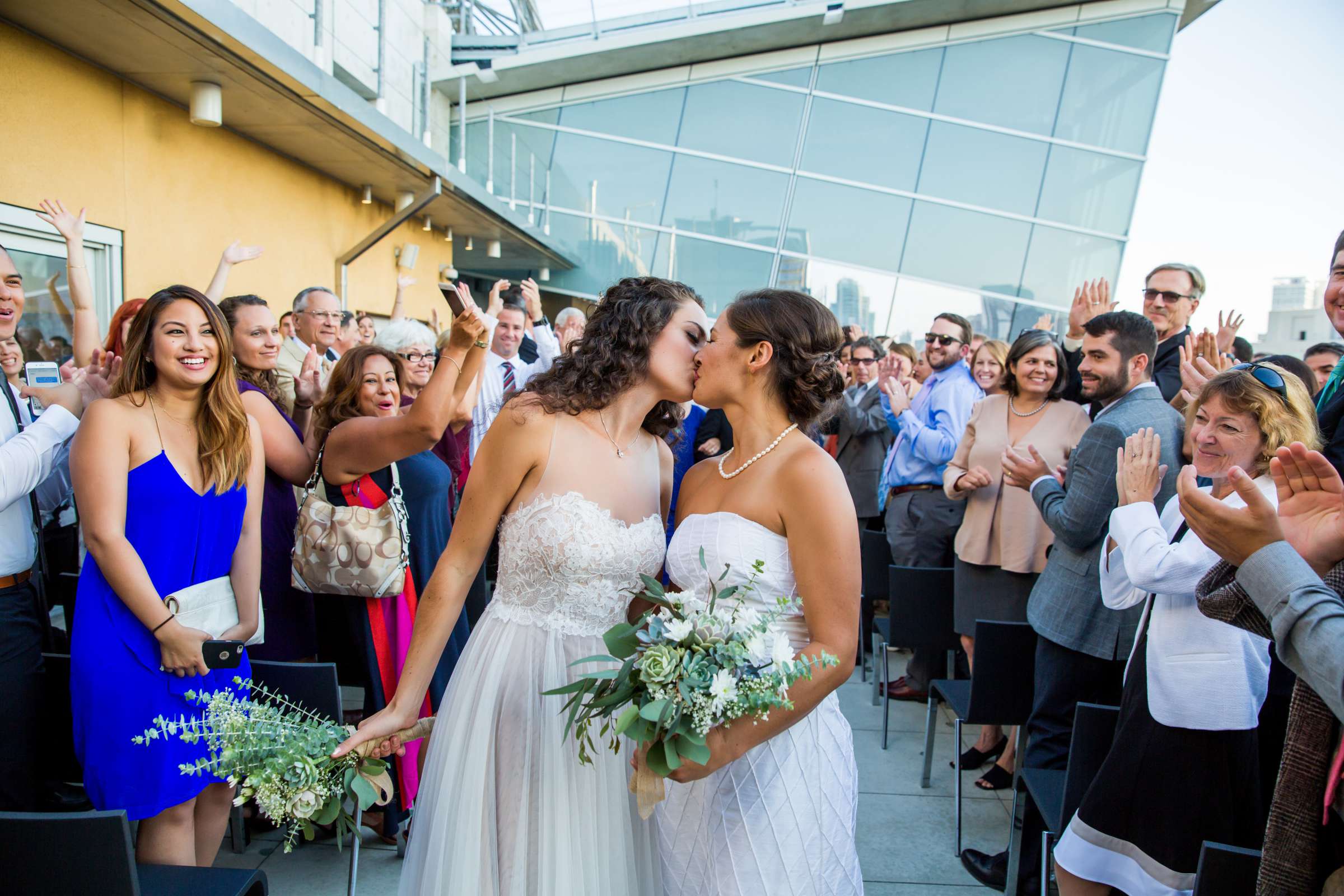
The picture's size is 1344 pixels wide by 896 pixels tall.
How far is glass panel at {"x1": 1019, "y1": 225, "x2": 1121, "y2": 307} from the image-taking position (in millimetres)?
13578

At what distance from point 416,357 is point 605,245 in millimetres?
11121

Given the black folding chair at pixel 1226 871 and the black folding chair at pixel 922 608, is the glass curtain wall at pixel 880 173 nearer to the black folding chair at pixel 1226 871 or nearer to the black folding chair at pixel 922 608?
the black folding chair at pixel 922 608

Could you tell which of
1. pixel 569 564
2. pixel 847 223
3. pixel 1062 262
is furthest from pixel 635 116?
pixel 569 564

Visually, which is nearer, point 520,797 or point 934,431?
point 520,797

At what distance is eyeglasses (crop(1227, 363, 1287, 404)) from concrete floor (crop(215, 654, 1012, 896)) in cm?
210

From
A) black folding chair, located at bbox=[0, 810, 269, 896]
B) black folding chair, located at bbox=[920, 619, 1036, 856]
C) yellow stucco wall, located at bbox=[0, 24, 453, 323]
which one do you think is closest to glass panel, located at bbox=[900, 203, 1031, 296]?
yellow stucco wall, located at bbox=[0, 24, 453, 323]

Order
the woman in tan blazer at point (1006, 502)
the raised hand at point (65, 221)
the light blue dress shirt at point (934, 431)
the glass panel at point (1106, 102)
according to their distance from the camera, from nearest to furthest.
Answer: the raised hand at point (65, 221) → the woman in tan blazer at point (1006, 502) → the light blue dress shirt at point (934, 431) → the glass panel at point (1106, 102)

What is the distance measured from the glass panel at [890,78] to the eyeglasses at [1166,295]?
1104 cm

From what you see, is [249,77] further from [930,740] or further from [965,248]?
[965,248]

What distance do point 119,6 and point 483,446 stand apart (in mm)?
4214

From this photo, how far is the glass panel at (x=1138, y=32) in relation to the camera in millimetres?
13180

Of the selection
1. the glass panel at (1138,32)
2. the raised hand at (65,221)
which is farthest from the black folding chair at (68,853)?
the glass panel at (1138,32)

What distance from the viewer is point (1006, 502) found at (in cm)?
384

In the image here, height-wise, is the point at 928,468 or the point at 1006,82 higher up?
the point at 1006,82
